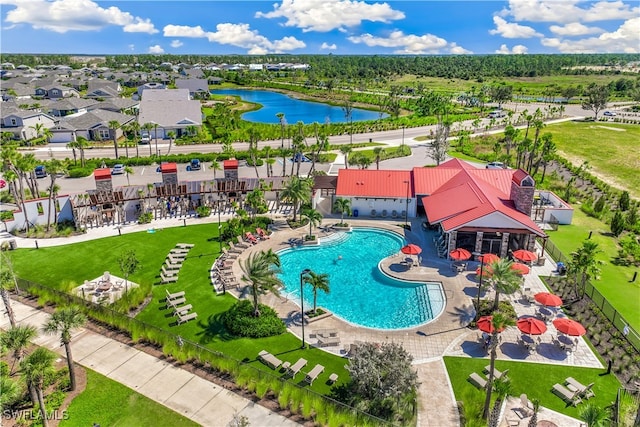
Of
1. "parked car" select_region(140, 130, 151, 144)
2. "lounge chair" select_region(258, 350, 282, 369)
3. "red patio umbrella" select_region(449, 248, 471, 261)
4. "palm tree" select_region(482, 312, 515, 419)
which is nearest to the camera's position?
"palm tree" select_region(482, 312, 515, 419)

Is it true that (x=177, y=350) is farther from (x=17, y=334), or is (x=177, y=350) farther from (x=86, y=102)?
(x=86, y=102)

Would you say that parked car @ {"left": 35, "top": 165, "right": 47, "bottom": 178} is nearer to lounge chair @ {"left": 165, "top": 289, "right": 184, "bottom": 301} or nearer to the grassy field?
lounge chair @ {"left": 165, "top": 289, "right": 184, "bottom": 301}

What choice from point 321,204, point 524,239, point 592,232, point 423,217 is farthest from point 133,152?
point 592,232

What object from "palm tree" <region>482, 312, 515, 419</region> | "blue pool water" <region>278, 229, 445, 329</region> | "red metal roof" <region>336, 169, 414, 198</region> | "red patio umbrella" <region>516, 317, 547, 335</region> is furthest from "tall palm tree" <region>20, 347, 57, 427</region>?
"red metal roof" <region>336, 169, 414, 198</region>

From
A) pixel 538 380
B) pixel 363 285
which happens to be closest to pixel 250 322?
pixel 363 285

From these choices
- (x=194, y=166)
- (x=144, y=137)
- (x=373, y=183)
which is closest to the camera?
(x=373, y=183)

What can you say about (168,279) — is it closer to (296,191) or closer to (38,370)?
(38,370)
